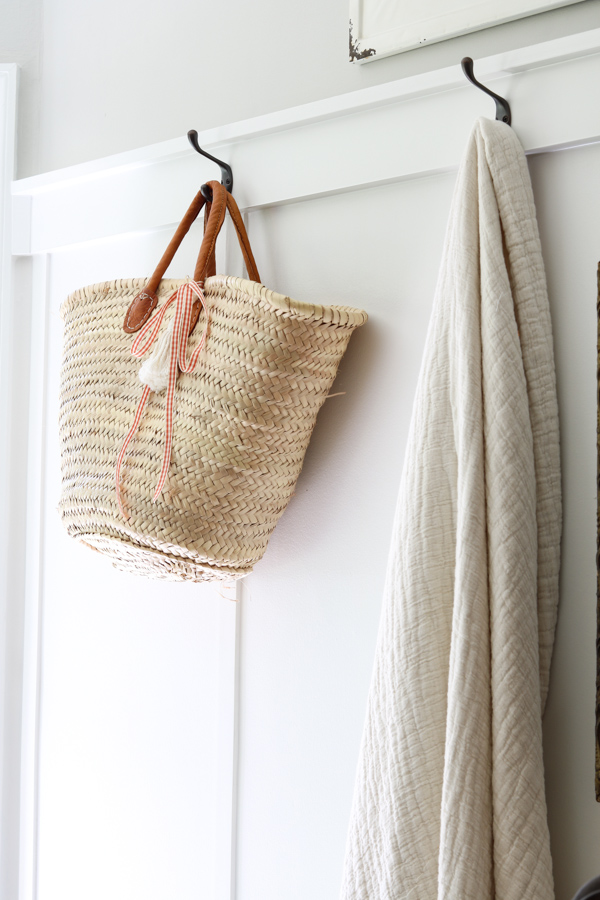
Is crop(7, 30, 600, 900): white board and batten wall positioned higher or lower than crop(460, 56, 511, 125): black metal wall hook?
lower

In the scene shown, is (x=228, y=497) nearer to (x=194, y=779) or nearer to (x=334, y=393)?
(x=334, y=393)

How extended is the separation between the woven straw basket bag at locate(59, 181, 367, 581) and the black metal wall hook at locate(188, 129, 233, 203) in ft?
0.06

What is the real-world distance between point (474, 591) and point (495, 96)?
463mm

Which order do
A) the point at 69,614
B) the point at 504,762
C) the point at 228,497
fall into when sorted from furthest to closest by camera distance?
1. the point at 69,614
2. the point at 228,497
3. the point at 504,762

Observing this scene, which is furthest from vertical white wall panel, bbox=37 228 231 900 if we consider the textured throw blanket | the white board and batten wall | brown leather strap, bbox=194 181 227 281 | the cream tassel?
the textured throw blanket

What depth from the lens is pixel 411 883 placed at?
659 mm

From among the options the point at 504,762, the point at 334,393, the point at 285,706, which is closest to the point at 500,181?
the point at 334,393

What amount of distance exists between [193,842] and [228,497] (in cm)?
48

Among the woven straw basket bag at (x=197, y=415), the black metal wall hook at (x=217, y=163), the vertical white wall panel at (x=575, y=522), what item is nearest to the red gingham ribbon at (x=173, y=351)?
the woven straw basket bag at (x=197, y=415)

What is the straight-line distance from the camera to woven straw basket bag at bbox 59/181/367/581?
2.57 feet

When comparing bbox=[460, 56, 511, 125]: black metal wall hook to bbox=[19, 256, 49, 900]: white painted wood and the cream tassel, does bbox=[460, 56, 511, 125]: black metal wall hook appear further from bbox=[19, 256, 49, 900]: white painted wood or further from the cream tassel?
bbox=[19, 256, 49, 900]: white painted wood

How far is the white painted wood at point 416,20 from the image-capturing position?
770mm

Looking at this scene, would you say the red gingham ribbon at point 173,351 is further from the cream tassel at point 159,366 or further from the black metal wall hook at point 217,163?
the black metal wall hook at point 217,163

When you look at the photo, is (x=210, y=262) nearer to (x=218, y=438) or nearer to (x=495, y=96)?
(x=218, y=438)
